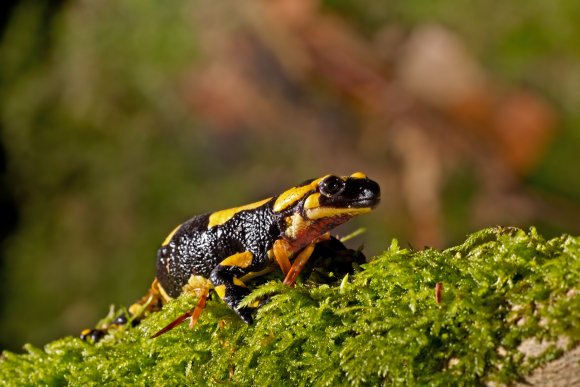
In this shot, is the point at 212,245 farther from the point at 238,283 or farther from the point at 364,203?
the point at 364,203

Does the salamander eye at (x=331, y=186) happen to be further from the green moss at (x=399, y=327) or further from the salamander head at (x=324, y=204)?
the green moss at (x=399, y=327)

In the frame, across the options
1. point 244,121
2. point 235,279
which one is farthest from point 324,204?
point 244,121

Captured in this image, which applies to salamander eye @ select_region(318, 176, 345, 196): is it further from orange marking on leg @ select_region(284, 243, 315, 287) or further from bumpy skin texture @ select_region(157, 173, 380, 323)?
orange marking on leg @ select_region(284, 243, 315, 287)

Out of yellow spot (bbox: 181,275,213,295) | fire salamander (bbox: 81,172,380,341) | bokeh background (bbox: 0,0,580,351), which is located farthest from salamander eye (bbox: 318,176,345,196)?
bokeh background (bbox: 0,0,580,351)

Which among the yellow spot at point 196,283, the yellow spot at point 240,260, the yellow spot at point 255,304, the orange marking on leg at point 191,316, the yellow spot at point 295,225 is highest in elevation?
the yellow spot at point 295,225

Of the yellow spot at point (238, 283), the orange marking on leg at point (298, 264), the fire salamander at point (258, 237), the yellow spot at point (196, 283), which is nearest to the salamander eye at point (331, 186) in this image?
the fire salamander at point (258, 237)

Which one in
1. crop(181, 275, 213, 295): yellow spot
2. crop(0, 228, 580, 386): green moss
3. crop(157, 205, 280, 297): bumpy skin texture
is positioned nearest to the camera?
crop(0, 228, 580, 386): green moss
